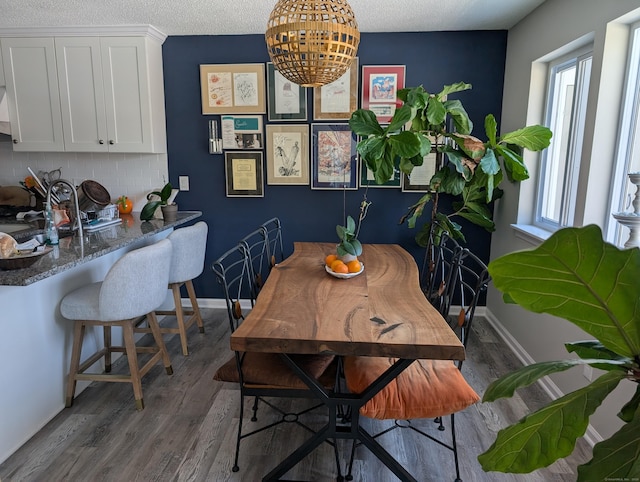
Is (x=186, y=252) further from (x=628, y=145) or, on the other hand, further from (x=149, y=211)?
(x=628, y=145)

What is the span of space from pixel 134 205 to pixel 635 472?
3925 mm

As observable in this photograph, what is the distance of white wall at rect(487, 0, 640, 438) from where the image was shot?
2.03 m

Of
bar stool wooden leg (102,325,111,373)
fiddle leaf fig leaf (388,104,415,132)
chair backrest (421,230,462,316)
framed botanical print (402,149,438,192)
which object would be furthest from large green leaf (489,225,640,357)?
framed botanical print (402,149,438,192)

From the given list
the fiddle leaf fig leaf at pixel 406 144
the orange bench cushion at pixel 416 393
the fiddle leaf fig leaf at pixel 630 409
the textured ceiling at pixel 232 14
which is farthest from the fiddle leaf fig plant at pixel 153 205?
the fiddle leaf fig leaf at pixel 630 409

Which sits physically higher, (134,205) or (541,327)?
(134,205)

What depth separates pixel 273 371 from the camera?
67.1 inches

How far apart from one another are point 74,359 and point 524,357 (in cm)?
283

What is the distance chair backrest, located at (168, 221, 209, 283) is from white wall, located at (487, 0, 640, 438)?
2.35m

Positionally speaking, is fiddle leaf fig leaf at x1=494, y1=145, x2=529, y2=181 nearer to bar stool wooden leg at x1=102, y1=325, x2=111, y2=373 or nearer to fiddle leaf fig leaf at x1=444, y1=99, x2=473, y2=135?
fiddle leaf fig leaf at x1=444, y1=99, x2=473, y2=135

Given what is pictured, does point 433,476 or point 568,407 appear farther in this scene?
point 433,476

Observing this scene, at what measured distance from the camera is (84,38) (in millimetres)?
3275

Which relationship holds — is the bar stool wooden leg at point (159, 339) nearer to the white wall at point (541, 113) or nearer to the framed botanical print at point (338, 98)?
the framed botanical print at point (338, 98)

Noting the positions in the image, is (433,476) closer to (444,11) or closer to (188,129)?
(444,11)

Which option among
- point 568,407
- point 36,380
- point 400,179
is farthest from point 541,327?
point 36,380
